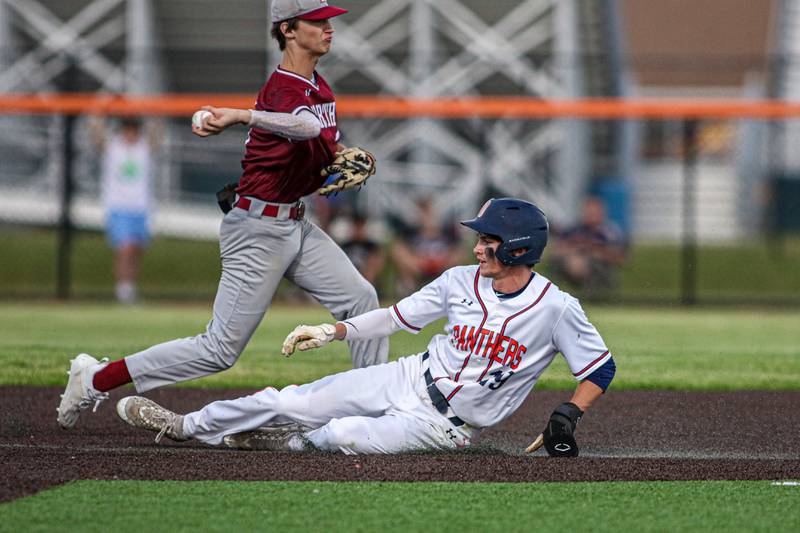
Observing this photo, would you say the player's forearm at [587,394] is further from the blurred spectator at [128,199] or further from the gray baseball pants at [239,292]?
the blurred spectator at [128,199]

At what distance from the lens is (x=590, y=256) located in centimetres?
1498

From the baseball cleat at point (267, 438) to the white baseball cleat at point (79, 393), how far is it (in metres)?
0.80

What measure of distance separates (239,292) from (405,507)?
1.98m

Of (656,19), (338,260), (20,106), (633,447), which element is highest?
(656,19)

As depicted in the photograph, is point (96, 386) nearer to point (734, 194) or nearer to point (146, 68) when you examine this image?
point (146, 68)

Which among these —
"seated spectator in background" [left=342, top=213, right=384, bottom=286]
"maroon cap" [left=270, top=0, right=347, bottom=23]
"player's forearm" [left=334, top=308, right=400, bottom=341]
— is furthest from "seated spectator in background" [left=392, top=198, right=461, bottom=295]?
"player's forearm" [left=334, top=308, right=400, bottom=341]

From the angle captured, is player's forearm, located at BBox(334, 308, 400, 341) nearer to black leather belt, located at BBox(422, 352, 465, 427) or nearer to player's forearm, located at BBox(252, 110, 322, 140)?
black leather belt, located at BBox(422, 352, 465, 427)

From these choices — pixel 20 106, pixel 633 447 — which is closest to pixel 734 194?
pixel 20 106

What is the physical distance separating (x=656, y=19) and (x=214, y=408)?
3518cm

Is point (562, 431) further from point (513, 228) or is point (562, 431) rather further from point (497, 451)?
point (513, 228)

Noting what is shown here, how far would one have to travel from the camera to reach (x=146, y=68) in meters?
20.8

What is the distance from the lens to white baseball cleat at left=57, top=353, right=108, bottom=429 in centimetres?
625

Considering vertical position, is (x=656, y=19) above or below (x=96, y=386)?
above

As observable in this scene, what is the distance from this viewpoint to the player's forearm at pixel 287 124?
5777mm
